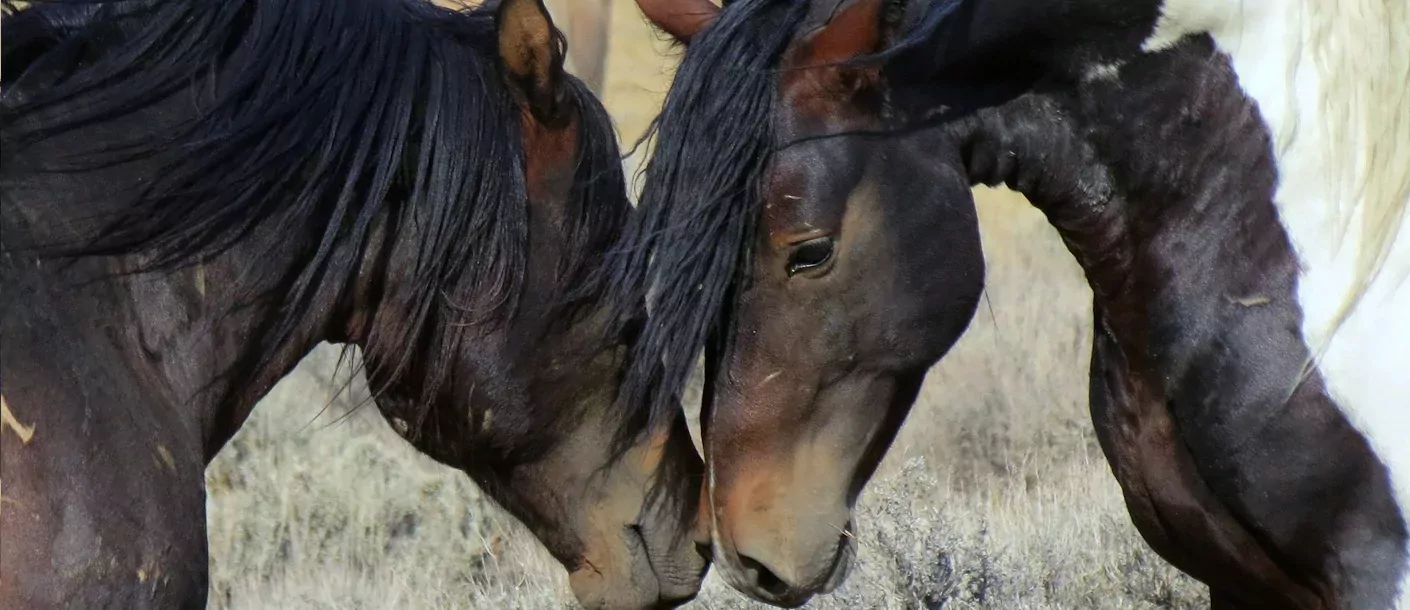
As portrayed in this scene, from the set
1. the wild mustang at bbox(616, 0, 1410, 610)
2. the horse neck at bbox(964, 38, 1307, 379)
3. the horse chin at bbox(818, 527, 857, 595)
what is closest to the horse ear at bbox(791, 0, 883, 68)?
the wild mustang at bbox(616, 0, 1410, 610)

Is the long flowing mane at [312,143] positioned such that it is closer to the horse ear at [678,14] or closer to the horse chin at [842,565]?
the horse ear at [678,14]

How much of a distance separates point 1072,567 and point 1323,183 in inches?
95.1

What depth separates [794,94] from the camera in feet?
7.91

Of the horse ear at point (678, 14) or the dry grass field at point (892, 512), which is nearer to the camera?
the horse ear at point (678, 14)

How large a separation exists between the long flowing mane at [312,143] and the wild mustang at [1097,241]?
241mm

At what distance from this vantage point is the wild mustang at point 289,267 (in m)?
1.91

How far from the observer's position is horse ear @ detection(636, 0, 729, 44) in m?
2.63

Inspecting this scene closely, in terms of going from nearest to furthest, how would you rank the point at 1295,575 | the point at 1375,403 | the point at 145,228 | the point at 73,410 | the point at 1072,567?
the point at 73,410 < the point at 145,228 < the point at 1375,403 < the point at 1295,575 < the point at 1072,567

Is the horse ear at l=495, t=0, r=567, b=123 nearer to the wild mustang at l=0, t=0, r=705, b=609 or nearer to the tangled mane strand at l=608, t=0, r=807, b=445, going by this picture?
the wild mustang at l=0, t=0, r=705, b=609

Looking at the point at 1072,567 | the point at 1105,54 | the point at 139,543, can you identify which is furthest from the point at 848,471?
the point at 1072,567

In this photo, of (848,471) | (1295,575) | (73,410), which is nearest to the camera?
(73,410)

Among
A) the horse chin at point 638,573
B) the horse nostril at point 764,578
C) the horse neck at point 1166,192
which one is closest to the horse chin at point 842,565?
the horse nostril at point 764,578

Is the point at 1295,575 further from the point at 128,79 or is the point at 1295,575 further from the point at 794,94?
the point at 128,79

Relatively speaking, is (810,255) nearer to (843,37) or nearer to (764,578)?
(843,37)
